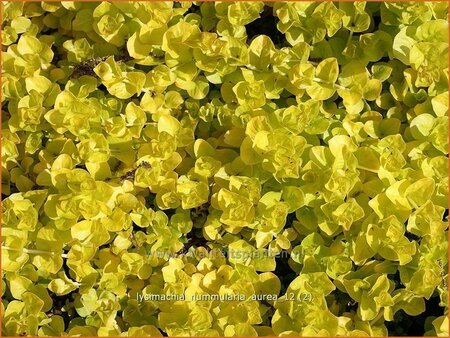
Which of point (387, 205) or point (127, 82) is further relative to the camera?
point (127, 82)

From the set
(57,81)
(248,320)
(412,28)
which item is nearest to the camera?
(248,320)

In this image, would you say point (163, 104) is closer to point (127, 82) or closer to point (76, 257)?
point (127, 82)

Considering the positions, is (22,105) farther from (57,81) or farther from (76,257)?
(76,257)

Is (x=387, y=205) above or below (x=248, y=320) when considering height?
above

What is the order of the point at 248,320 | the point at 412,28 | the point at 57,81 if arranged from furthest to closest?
the point at 57,81 < the point at 412,28 < the point at 248,320

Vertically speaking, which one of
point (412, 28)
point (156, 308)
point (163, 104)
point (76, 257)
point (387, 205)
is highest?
point (412, 28)

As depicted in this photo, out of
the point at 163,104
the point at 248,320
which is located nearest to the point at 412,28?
the point at 163,104
